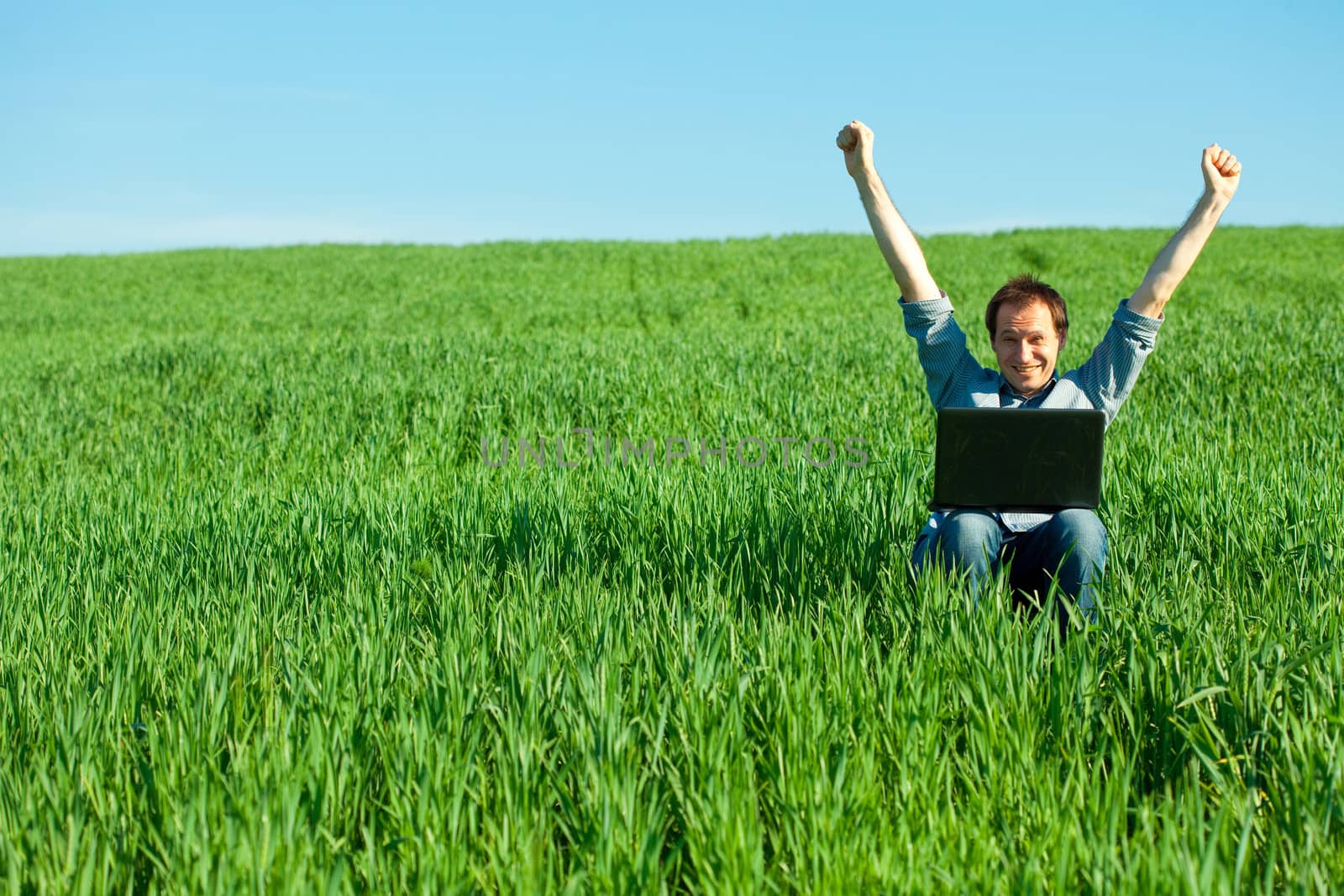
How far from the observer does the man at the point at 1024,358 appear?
2.77 m

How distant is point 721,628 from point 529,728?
62cm

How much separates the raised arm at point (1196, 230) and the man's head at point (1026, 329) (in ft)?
0.83

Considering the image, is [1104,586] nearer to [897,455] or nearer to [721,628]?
[721,628]

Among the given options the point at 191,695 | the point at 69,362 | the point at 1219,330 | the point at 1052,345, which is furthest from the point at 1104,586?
the point at 69,362

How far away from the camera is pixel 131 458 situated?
5906mm

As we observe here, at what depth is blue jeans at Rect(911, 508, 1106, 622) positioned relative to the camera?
8.77ft

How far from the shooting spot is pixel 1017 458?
2607 millimetres

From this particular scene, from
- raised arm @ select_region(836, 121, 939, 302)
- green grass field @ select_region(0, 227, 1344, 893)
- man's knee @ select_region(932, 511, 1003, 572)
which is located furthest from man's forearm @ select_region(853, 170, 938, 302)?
green grass field @ select_region(0, 227, 1344, 893)

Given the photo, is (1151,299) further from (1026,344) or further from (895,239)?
(895,239)

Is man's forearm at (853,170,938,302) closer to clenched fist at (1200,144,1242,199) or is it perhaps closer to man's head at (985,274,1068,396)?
man's head at (985,274,1068,396)

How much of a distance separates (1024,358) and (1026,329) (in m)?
0.10

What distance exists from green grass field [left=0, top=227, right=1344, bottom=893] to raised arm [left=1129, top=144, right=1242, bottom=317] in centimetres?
85

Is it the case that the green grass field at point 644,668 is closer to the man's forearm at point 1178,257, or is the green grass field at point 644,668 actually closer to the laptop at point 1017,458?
the laptop at point 1017,458
